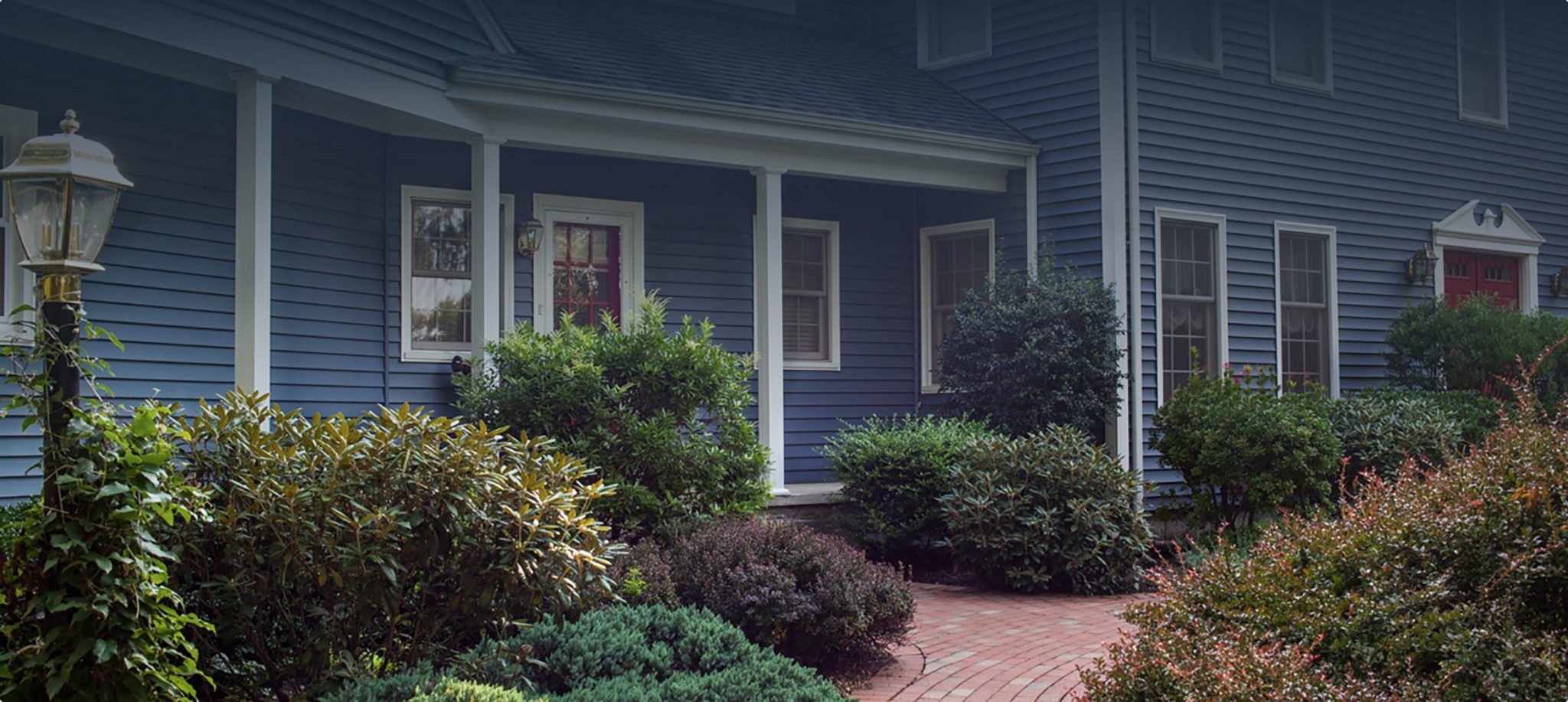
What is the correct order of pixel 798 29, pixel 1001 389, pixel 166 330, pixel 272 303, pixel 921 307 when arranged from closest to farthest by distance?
1. pixel 166 330
2. pixel 272 303
3. pixel 1001 389
4. pixel 921 307
5. pixel 798 29

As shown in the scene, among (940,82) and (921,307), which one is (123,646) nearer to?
(921,307)

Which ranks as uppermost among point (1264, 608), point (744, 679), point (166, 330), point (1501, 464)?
point (166, 330)

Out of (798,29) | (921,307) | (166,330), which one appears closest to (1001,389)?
(921,307)

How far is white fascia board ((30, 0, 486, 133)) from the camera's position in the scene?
711cm

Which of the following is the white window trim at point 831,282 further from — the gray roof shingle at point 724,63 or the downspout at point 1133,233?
the downspout at point 1133,233

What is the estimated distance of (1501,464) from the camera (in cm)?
462

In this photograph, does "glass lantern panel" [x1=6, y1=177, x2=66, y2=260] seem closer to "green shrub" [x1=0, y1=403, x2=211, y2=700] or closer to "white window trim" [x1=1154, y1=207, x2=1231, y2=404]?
"green shrub" [x1=0, y1=403, x2=211, y2=700]

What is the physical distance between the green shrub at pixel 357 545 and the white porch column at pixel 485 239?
13.7 feet

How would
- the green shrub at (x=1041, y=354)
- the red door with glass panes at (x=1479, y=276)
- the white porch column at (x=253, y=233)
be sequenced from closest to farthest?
the white porch column at (x=253, y=233), the green shrub at (x=1041, y=354), the red door with glass panes at (x=1479, y=276)

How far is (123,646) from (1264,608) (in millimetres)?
3844

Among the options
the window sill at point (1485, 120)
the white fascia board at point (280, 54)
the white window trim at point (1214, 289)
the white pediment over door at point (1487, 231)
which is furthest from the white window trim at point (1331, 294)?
the white fascia board at point (280, 54)

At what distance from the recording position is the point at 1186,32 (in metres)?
12.6

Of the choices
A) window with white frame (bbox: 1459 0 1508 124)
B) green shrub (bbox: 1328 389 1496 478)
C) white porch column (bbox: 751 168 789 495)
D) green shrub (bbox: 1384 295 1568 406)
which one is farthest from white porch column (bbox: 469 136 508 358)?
window with white frame (bbox: 1459 0 1508 124)

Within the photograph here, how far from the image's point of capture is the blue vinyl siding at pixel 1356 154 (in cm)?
1241
